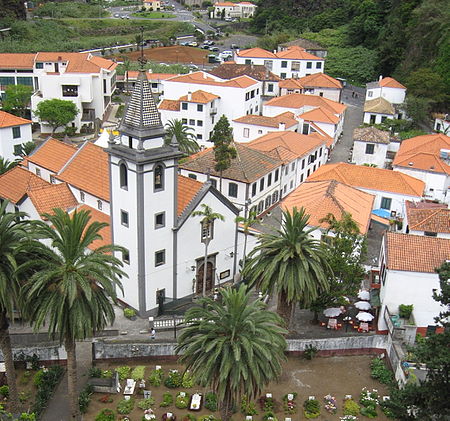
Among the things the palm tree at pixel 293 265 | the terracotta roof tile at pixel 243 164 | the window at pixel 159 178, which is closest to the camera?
the palm tree at pixel 293 265

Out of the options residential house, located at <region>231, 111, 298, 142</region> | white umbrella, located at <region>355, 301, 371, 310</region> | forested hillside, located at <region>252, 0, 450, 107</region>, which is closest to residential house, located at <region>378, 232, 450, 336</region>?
white umbrella, located at <region>355, 301, 371, 310</region>

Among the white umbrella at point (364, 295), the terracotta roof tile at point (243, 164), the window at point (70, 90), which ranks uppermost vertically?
the window at point (70, 90)

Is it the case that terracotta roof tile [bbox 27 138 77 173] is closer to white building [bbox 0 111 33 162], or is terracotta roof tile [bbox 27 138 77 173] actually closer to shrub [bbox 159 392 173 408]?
white building [bbox 0 111 33 162]

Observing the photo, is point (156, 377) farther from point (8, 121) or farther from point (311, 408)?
point (8, 121)

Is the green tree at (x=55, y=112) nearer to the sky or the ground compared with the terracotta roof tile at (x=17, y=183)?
nearer to the ground

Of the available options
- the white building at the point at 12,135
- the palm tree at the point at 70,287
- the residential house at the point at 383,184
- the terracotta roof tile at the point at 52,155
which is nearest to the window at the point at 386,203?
the residential house at the point at 383,184

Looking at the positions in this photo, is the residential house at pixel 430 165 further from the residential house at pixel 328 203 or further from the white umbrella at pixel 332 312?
the white umbrella at pixel 332 312
